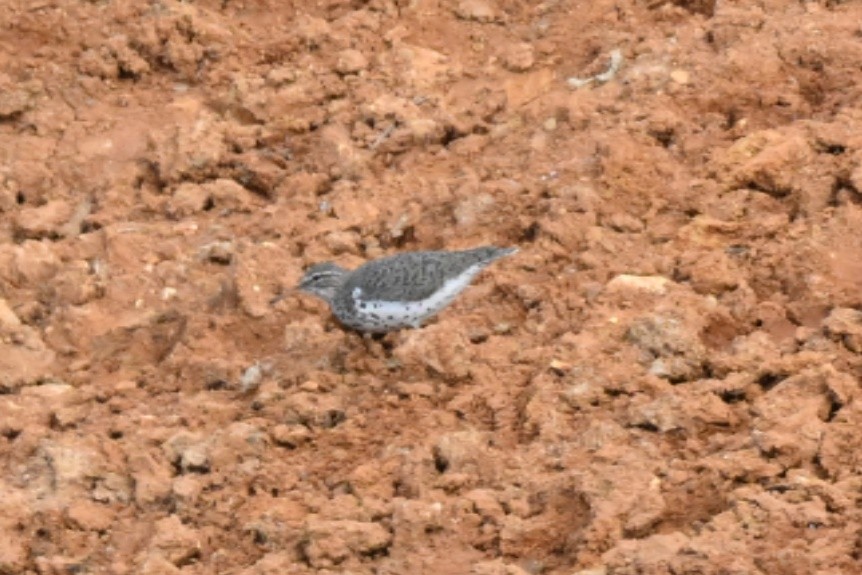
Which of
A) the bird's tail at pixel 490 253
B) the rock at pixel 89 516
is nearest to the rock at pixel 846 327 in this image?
the bird's tail at pixel 490 253

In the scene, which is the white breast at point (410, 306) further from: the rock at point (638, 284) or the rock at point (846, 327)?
the rock at point (846, 327)

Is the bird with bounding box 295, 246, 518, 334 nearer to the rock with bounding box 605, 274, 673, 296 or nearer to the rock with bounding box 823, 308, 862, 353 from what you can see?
the rock with bounding box 605, 274, 673, 296

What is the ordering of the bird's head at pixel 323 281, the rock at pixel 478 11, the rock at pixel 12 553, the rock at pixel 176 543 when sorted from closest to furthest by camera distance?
the rock at pixel 176 543 → the rock at pixel 12 553 → the bird's head at pixel 323 281 → the rock at pixel 478 11

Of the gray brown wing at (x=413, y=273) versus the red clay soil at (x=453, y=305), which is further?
the gray brown wing at (x=413, y=273)

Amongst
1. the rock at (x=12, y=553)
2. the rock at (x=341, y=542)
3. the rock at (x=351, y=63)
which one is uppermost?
the rock at (x=341, y=542)

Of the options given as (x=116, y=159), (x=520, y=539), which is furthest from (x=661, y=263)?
(x=116, y=159)

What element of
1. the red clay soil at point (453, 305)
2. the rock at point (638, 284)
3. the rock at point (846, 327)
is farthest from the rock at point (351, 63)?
the rock at point (846, 327)

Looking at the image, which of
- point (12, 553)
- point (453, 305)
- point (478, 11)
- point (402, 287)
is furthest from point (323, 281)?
point (478, 11)

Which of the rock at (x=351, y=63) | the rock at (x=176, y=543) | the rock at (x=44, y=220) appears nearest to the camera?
the rock at (x=176, y=543)

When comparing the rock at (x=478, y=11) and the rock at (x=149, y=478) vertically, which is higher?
the rock at (x=478, y=11)
